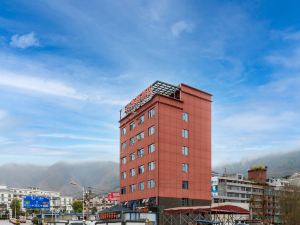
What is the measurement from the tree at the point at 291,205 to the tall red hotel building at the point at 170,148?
917 inches

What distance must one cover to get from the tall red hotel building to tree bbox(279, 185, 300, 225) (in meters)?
23.3

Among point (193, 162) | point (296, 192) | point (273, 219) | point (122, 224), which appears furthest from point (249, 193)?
point (122, 224)

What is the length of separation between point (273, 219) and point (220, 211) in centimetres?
10142

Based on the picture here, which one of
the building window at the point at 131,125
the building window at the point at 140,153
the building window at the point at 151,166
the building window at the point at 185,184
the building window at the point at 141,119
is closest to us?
the building window at the point at 151,166

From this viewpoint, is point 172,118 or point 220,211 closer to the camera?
point 220,211

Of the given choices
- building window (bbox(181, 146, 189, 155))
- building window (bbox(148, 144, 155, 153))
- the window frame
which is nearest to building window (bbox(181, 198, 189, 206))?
the window frame

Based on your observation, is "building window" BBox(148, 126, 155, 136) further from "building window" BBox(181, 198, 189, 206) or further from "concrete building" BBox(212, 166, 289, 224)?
"concrete building" BBox(212, 166, 289, 224)

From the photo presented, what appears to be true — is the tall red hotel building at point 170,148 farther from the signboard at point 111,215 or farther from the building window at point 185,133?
the signboard at point 111,215

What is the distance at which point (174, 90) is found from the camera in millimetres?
85438

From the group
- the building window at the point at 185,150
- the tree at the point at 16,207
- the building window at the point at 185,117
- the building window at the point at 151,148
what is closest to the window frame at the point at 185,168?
the building window at the point at 185,150

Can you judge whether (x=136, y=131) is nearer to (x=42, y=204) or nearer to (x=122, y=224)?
(x=42, y=204)

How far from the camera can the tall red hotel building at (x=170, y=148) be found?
7894 centimetres

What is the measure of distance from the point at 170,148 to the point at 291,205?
130 feet

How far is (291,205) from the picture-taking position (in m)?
100
